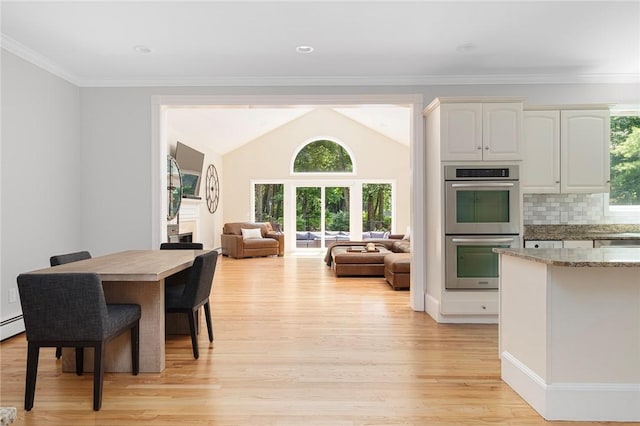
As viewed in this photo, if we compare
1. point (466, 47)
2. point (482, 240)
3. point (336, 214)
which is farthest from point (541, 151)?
point (336, 214)

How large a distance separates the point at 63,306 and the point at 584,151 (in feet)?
15.4

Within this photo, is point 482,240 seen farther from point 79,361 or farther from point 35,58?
point 35,58

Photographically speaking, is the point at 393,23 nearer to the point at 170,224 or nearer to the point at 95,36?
the point at 95,36

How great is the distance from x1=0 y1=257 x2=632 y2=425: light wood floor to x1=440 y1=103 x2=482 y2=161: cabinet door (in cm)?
162

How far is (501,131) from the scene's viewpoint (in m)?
4.23

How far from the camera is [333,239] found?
1155 cm

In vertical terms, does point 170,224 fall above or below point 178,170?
below

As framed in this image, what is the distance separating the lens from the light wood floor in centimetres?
236

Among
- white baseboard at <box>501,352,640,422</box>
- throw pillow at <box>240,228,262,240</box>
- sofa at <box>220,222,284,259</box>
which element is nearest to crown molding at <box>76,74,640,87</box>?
white baseboard at <box>501,352,640,422</box>

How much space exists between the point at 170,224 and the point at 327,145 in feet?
17.1

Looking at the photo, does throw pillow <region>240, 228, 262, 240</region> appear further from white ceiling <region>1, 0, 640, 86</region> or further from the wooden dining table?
the wooden dining table

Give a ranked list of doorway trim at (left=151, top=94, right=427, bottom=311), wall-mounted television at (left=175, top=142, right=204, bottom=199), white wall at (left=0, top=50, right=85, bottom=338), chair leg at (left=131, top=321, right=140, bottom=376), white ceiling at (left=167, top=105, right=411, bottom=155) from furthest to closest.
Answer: wall-mounted television at (left=175, top=142, right=204, bottom=199), white ceiling at (left=167, top=105, right=411, bottom=155), doorway trim at (left=151, top=94, right=427, bottom=311), white wall at (left=0, top=50, right=85, bottom=338), chair leg at (left=131, top=321, right=140, bottom=376)

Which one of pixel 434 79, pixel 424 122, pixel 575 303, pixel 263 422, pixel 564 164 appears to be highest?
pixel 434 79

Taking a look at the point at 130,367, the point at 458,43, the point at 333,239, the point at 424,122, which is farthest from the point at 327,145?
the point at 130,367
